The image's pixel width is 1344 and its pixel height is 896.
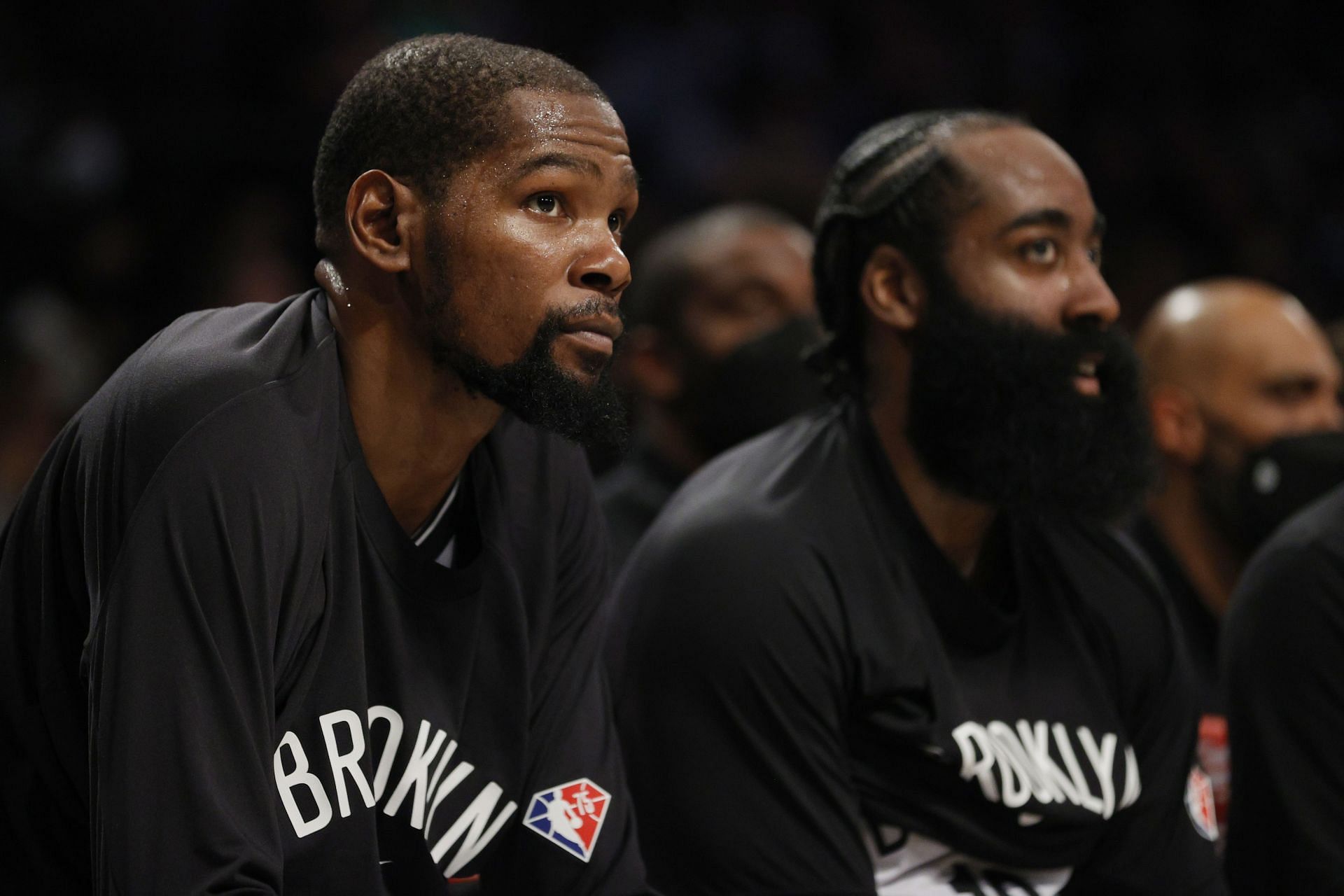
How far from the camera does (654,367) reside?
146 inches

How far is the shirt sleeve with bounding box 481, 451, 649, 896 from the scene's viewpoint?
1.84 meters

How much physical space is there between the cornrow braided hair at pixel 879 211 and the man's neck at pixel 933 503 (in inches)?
4.2

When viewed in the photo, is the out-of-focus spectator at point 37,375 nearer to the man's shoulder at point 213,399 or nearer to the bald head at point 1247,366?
the man's shoulder at point 213,399

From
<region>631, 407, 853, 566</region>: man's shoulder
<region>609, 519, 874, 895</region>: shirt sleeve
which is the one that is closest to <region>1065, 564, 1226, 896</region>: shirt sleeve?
<region>609, 519, 874, 895</region>: shirt sleeve

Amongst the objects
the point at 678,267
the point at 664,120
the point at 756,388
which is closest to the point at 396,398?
the point at 756,388

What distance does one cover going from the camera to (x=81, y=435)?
1.56 meters

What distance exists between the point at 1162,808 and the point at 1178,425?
51.2 inches

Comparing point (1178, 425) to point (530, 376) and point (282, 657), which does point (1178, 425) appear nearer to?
point (530, 376)

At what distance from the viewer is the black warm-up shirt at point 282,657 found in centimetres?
141

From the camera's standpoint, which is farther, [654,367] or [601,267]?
[654,367]

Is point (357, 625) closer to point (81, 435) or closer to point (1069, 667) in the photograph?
point (81, 435)

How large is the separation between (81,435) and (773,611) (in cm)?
94

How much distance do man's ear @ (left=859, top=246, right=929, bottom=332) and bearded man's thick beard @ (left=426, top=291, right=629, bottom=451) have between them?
2.74ft

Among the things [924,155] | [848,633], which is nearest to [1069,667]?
[848,633]
